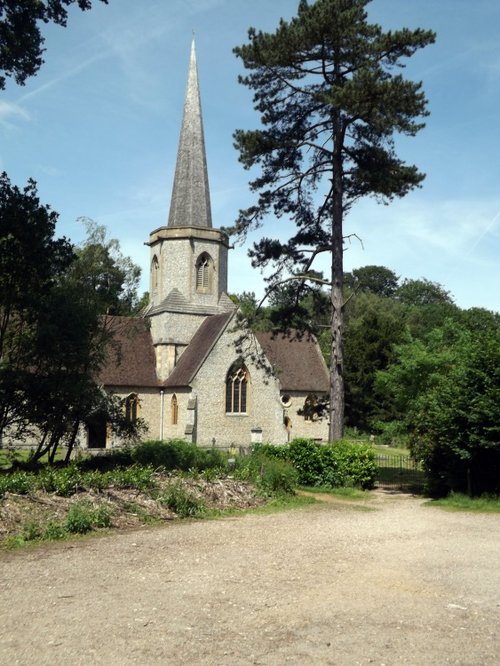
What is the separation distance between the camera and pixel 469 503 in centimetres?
1596

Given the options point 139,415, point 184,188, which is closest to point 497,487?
point 139,415

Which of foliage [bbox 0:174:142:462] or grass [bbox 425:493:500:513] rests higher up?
foliage [bbox 0:174:142:462]

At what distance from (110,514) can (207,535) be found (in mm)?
2043

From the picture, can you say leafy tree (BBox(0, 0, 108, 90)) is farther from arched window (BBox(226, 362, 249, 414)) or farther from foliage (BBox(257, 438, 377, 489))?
arched window (BBox(226, 362, 249, 414))

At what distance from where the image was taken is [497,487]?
16.5 meters

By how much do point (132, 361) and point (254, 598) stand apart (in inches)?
1276

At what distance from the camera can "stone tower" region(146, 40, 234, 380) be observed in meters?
40.0

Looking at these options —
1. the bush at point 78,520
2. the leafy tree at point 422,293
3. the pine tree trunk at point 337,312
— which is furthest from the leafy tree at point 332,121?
the leafy tree at point 422,293

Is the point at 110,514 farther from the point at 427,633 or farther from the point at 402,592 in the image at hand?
the point at 427,633

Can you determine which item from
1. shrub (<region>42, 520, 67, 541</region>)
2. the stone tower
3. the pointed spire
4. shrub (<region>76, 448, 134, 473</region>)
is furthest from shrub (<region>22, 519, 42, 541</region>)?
the pointed spire

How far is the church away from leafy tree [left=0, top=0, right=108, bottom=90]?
68.4 ft

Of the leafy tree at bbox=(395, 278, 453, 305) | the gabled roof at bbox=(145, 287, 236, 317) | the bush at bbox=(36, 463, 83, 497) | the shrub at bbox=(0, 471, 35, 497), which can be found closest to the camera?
the shrub at bbox=(0, 471, 35, 497)

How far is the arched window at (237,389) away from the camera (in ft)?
118

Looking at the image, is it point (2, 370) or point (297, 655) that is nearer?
point (297, 655)
